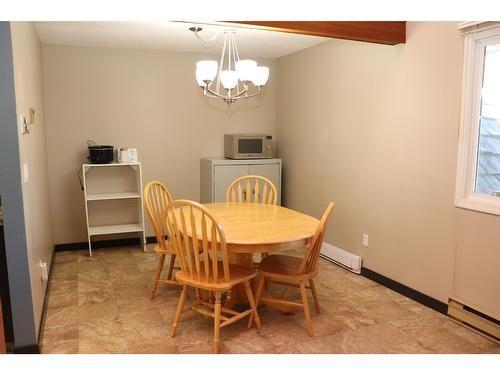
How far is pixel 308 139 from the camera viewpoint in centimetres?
466

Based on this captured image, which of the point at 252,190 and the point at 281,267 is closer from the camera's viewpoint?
the point at 281,267

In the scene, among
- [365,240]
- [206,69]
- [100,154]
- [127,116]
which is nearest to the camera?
[206,69]

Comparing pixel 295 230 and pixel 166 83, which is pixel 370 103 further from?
pixel 166 83

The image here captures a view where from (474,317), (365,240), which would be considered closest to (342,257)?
(365,240)

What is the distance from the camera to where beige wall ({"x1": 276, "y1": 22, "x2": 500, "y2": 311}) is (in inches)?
113

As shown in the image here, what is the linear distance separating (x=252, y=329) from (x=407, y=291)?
1364mm

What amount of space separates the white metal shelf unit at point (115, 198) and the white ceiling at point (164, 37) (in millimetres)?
1254

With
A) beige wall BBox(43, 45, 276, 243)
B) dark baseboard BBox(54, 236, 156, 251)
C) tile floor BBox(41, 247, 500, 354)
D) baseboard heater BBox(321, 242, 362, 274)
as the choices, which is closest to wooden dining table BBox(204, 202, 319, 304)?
tile floor BBox(41, 247, 500, 354)

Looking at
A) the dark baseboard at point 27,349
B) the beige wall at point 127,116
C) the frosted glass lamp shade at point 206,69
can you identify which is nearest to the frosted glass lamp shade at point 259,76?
the frosted glass lamp shade at point 206,69

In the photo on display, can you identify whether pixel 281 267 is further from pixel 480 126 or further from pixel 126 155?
pixel 126 155

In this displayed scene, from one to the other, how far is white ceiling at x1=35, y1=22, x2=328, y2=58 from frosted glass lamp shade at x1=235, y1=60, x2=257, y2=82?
1.65ft

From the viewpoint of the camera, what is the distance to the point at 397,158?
3398mm

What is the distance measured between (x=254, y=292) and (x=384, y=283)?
1227 millimetres
